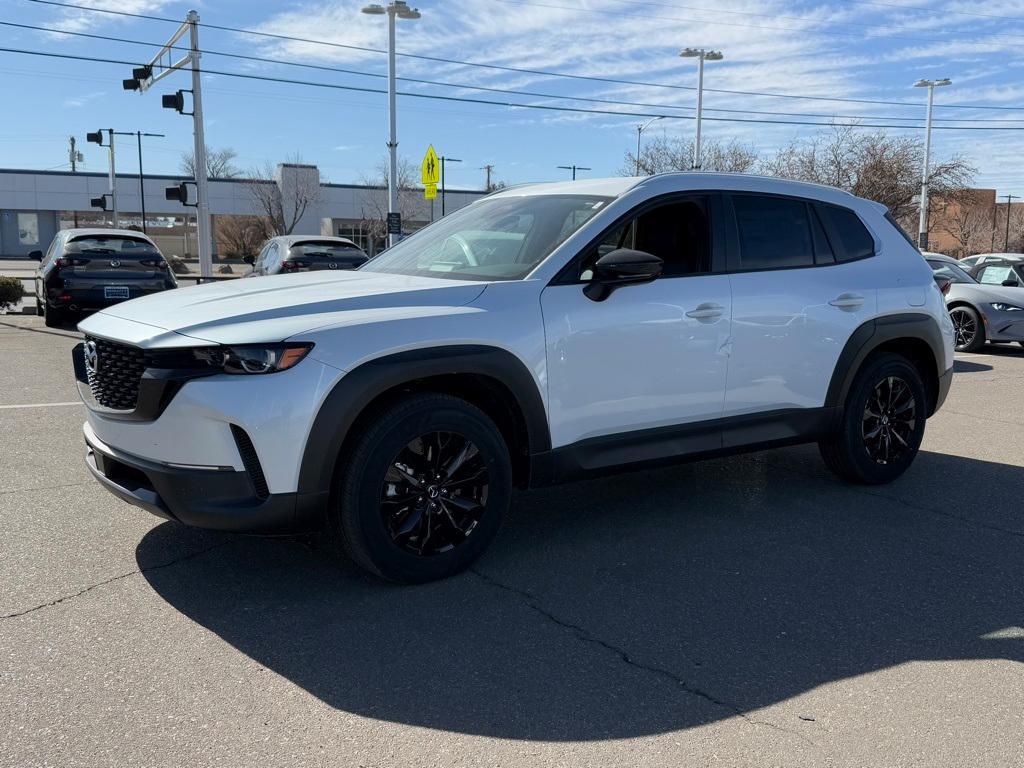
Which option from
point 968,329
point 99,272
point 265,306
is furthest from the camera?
point 968,329

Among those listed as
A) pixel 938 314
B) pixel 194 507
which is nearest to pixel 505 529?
pixel 194 507

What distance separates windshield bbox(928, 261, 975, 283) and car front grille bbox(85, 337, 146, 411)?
1323 centimetres

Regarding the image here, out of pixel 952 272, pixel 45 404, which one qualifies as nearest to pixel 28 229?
pixel 45 404

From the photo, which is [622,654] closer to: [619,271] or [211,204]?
[619,271]

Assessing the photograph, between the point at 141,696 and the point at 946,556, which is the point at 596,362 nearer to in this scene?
the point at 946,556

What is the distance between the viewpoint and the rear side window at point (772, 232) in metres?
5.07

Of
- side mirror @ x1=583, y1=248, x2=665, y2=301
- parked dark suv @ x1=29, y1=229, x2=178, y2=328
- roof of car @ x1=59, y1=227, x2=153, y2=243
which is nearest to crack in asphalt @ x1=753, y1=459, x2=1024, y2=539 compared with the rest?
side mirror @ x1=583, y1=248, x2=665, y2=301

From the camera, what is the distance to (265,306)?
383 cm

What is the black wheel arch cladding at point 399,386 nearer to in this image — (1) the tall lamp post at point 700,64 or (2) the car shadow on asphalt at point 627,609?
(2) the car shadow on asphalt at point 627,609

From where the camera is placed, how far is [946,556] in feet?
15.0

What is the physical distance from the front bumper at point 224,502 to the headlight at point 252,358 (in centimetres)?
39

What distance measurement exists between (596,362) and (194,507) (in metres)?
1.87

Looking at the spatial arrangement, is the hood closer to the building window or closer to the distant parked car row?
the distant parked car row

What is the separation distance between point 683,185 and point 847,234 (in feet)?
4.42
